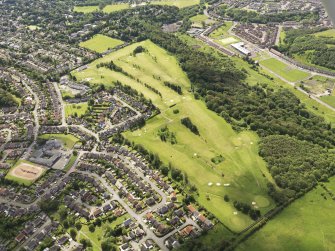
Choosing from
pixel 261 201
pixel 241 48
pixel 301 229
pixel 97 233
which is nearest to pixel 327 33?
pixel 241 48

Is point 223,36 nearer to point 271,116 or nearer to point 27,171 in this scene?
point 271,116

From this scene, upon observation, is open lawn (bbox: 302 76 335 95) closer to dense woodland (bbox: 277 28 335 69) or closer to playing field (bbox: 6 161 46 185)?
dense woodland (bbox: 277 28 335 69)

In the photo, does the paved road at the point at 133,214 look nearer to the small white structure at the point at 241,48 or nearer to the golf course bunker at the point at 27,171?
the golf course bunker at the point at 27,171

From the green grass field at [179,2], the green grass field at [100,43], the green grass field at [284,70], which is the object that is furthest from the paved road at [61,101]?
the green grass field at [179,2]

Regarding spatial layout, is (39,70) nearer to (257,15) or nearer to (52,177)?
(52,177)

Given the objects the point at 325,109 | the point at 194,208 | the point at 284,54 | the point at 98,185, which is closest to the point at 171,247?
the point at 194,208

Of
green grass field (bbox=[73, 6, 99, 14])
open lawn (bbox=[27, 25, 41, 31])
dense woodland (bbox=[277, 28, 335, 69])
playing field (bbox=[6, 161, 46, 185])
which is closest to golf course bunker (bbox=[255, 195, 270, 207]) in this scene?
playing field (bbox=[6, 161, 46, 185])
